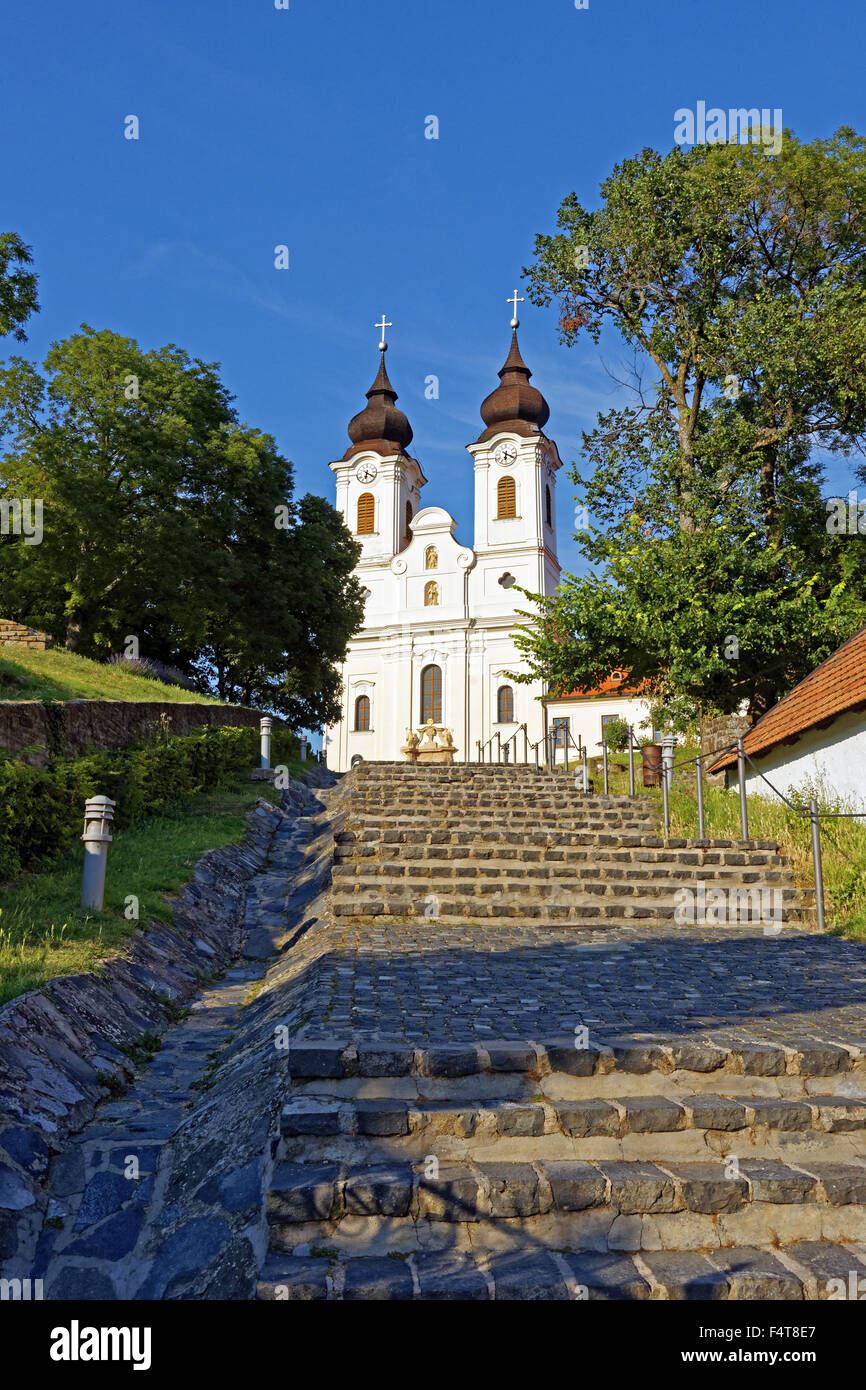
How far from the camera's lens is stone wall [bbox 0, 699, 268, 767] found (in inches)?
401

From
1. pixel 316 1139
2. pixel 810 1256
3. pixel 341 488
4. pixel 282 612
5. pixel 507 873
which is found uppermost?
pixel 341 488

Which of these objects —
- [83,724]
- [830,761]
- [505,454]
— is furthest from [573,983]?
[505,454]

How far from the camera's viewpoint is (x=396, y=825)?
12375 mm

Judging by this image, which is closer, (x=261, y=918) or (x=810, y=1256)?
(x=810, y=1256)

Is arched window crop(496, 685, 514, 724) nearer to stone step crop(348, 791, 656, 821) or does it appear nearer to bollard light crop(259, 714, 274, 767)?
bollard light crop(259, 714, 274, 767)

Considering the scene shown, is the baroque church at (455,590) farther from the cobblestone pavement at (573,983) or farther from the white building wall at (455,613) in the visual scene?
the cobblestone pavement at (573,983)

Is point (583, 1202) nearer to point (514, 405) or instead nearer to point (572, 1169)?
point (572, 1169)

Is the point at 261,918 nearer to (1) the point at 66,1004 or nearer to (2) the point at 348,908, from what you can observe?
(2) the point at 348,908

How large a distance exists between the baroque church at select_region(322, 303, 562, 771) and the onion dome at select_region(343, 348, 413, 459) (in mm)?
757

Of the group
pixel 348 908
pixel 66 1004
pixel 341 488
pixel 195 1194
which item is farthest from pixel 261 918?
pixel 341 488

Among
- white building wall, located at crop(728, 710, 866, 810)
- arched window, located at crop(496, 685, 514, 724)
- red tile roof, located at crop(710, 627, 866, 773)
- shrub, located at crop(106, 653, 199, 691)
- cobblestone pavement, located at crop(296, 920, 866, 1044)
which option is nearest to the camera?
cobblestone pavement, located at crop(296, 920, 866, 1044)

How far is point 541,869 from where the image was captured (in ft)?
35.1

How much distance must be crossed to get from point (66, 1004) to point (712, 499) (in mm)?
17809

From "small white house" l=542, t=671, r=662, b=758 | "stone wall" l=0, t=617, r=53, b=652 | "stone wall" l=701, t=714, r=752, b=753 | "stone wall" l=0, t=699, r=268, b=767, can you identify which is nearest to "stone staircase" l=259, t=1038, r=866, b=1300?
"stone wall" l=0, t=699, r=268, b=767
